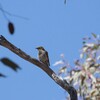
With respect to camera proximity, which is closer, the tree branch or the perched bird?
the tree branch

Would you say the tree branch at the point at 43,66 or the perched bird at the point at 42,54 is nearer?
the tree branch at the point at 43,66

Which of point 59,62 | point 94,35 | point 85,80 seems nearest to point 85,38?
point 94,35

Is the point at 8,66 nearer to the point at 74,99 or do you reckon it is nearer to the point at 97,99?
the point at 74,99

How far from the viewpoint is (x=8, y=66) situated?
0.61 meters

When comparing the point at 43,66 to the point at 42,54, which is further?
the point at 42,54

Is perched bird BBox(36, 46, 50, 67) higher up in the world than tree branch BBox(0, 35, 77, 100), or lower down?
higher up

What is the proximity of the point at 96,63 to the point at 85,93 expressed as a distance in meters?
0.41

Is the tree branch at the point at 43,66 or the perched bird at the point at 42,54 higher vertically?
the perched bird at the point at 42,54

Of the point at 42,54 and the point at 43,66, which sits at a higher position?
the point at 42,54

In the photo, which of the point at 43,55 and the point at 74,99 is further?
the point at 43,55

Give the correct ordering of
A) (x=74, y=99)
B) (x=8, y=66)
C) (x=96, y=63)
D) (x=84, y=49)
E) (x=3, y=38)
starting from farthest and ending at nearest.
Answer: (x=84, y=49) → (x=96, y=63) → (x=74, y=99) → (x=3, y=38) → (x=8, y=66)

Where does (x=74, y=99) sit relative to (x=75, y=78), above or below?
below

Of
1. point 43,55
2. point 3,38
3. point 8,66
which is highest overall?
point 43,55

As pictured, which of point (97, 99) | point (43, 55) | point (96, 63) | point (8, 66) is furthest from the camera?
point (43, 55)
